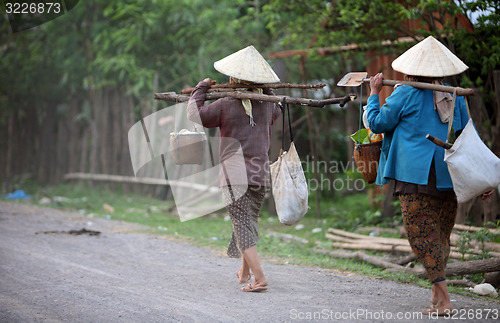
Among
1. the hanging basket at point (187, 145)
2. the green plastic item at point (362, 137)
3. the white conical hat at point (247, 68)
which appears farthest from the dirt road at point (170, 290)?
the white conical hat at point (247, 68)

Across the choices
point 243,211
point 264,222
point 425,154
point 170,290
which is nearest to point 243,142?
point 243,211

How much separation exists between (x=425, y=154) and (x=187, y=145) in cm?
209

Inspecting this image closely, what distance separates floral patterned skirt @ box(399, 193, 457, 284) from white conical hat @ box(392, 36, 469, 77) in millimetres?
917

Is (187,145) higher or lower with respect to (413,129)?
lower

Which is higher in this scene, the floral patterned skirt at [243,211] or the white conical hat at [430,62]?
the white conical hat at [430,62]

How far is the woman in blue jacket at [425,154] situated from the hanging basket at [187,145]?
5.28 feet

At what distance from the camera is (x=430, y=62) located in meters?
4.09

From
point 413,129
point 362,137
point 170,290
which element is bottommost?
point 170,290

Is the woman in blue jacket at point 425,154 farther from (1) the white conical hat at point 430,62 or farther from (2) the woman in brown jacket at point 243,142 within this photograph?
(2) the woman in brown jacket at point 243,142

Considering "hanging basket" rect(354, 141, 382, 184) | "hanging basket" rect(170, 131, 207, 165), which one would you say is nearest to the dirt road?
"hanging basket" rect(354, 141, 382, 184)

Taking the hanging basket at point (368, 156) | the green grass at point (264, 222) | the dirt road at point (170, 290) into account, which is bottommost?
the green grass at point (264, 222)

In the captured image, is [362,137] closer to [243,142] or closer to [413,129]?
[413,129]

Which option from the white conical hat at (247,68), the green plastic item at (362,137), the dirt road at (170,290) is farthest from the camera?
the white conical hat at (247,68)

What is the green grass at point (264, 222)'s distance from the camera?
21.2 ft
